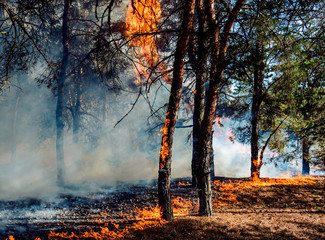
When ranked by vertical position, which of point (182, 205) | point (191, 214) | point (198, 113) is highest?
point (198, 113)

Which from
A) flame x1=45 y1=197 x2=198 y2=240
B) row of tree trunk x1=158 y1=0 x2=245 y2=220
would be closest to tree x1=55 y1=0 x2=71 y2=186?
flame x1=45 y1=197 x2=198 y2=240

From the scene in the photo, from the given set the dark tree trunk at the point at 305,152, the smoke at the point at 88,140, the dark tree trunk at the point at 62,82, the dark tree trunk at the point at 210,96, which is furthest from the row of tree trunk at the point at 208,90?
the smoke at the point at 88,140

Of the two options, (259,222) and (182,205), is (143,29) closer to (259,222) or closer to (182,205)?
(182,205)

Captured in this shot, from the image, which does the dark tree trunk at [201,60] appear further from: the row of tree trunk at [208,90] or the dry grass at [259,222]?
the dry grass at [259,222]

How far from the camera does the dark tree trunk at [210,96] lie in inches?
217

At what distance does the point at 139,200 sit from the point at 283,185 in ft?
19.4

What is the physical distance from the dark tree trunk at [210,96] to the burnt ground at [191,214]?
2.26 feet

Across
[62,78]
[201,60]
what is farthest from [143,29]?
[62,78]

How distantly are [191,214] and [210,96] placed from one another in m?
3.55

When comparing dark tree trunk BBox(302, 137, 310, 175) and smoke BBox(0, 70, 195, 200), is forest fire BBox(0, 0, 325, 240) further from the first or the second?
smoke BBox(0, 70, 195, 200)

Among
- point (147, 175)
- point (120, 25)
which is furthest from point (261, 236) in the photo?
point (147, 175)

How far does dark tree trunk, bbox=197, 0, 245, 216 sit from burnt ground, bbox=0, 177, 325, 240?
0.69 metres

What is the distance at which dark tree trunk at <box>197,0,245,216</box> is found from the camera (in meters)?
5.52

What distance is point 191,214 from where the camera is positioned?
677cm
